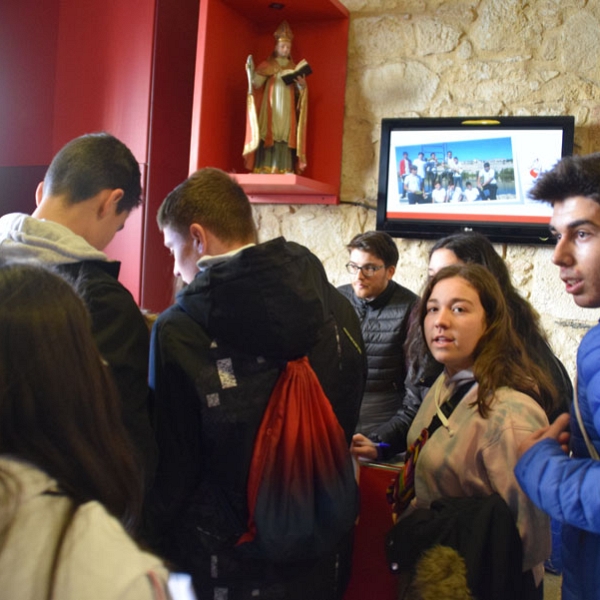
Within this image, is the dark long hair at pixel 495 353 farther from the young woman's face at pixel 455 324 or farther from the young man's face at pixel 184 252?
the young man's face at pixel 184 252

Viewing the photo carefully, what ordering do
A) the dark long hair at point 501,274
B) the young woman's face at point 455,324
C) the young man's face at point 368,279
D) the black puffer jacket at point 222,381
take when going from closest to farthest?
the black puffer jacket at point 222,381 → the young woman's face at point 455,324 → the dark long hair at point 501,274 → the young man's face at point 368,279

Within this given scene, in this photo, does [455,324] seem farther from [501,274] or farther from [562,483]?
[501,274]

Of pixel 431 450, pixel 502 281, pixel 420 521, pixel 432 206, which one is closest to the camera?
pixel 420 521

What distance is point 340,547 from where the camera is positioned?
148cm

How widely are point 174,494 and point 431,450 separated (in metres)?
0.54

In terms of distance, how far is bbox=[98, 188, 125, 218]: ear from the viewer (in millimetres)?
1545

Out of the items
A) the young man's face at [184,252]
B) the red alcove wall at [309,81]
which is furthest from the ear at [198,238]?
the red alcove wall at [309,81]

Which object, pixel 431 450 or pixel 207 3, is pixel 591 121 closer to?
pixel 207 3

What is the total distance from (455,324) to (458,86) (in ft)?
7.53

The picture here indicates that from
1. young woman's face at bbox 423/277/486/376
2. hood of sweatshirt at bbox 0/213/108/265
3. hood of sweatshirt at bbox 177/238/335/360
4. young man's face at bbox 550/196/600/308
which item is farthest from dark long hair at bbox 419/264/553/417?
hood of sweatshirt at bbox 0/213/108/265

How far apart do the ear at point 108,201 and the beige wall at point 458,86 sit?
2.19 meters

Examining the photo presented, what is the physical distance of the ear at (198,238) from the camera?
4.78 feet

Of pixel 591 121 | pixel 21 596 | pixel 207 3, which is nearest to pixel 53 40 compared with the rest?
pixel 207 3

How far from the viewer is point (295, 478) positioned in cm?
131
